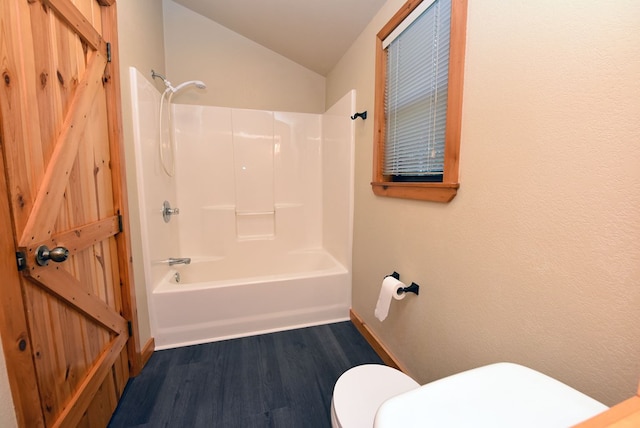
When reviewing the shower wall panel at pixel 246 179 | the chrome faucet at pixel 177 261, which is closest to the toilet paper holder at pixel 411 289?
the shower wall panel at pixel 246 179

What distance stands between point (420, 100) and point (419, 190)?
1.58 ft

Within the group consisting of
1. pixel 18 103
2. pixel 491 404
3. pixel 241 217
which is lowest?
pixel 491 404

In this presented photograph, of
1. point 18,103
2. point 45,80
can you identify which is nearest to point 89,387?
point 18,103

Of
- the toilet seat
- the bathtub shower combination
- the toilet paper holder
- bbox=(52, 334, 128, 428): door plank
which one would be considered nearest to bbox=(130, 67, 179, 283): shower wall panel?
the bathtub shower combination

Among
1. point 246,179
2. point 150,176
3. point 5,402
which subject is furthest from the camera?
point 246,179

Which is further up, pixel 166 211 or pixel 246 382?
pixel 166 211

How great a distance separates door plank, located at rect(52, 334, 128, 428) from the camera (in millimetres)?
985

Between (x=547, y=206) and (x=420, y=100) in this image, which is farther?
(x=420, y=100)

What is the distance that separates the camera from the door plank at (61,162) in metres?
0.87

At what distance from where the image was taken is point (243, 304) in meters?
1.98

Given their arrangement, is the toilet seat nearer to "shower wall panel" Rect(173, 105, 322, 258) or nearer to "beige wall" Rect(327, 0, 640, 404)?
"beige wall" Rect(327, 0, 640, 404)

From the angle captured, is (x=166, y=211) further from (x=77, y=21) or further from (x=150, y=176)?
(x=77, y=21)

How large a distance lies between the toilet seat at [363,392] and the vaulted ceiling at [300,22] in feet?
6.82

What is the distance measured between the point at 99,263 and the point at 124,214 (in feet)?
0.99
